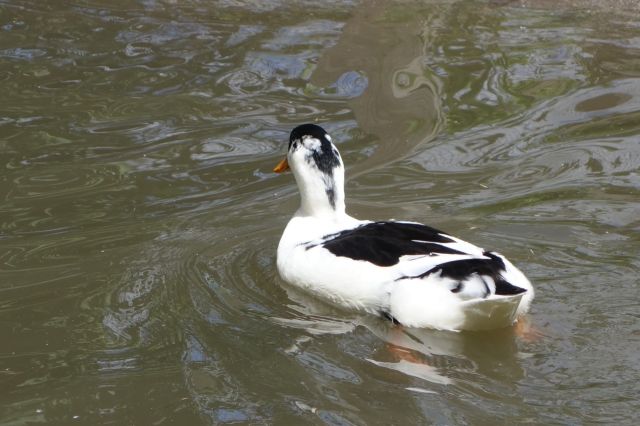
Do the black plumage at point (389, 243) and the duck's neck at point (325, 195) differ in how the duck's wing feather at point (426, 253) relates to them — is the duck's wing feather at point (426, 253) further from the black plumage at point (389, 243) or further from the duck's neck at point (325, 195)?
the duck's neck at point (325, 195)

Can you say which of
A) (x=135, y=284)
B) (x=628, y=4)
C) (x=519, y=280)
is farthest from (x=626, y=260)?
(x=628, y=4)

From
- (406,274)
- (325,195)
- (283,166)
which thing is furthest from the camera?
(283,166)

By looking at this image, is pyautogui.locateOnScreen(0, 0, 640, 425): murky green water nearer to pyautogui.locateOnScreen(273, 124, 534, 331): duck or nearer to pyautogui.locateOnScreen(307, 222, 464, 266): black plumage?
pyautogui.locateOnScreen(273, 124, 534, 331): duck

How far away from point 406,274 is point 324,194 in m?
1.20

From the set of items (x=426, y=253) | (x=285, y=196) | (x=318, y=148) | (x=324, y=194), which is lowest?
(x=285, y=196)

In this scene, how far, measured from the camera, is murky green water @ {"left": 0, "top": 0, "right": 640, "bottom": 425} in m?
5.04

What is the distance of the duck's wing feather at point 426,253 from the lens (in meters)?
5.42

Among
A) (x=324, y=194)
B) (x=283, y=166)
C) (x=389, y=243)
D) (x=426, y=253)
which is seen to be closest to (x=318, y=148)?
(x=324, y=194)

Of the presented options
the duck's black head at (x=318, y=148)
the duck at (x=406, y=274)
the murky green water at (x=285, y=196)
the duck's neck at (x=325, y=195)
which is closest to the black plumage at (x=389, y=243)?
the duck at (x=406, y=274)

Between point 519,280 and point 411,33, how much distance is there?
5412 millimetres

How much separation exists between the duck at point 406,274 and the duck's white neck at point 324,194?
0.13 meters

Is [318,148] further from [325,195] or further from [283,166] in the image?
[283,166]

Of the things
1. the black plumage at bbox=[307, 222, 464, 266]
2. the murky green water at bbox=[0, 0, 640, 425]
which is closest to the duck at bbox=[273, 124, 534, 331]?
the black plumage at bbox=[307, 222, 464, 266]

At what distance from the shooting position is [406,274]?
5.66 meters
